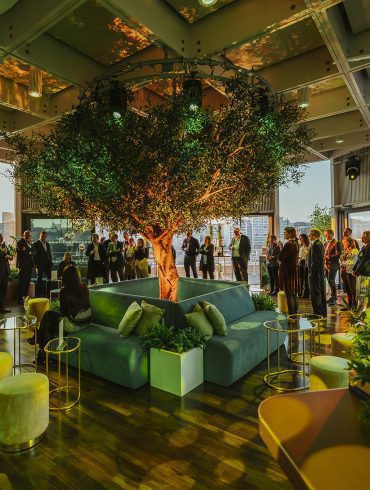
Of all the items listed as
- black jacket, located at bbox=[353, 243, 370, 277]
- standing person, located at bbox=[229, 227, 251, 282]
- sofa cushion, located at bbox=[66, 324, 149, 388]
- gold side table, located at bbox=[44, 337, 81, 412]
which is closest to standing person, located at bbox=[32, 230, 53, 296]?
sofa cushion, located at bbox=[66, 324, 149, 388]

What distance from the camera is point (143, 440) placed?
2812 mm

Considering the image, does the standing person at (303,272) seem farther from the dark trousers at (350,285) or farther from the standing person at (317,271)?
the standing person at (317,271)

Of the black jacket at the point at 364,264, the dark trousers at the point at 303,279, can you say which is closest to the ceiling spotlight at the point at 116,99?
the black jacket at the point at 364,264

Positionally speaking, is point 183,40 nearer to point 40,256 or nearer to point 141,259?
point 40,256

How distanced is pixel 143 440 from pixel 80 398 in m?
1.06

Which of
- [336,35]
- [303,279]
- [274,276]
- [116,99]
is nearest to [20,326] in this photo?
[116,99]

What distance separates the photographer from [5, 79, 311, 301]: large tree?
3861 millimetres

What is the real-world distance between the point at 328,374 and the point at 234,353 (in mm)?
1006

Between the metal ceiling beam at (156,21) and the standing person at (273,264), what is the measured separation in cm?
605

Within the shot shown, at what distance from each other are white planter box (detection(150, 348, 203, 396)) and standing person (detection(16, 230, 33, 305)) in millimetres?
5688

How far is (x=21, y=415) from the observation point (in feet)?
8.83

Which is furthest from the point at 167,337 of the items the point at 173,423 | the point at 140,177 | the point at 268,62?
the point at 268,62

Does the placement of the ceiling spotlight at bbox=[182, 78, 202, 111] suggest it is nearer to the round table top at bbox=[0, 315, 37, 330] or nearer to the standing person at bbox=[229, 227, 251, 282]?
the round table top at bbox=[0, 315, 37, 330]

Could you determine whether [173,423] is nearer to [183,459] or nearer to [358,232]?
[183,459]
